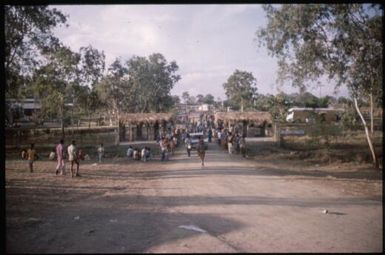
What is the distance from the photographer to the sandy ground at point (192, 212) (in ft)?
23.7

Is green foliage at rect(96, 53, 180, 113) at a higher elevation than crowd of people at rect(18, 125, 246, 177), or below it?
higher

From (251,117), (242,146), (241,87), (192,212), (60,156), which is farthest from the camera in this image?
(241,87)

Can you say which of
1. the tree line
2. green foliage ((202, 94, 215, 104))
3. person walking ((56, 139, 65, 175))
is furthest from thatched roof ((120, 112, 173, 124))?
green foliage ((202, 94, 215, 104))

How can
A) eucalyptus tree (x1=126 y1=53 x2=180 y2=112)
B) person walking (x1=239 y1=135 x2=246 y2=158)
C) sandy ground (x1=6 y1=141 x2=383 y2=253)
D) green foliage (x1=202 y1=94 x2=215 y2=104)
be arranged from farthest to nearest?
green foliage (x1=202 y1=94 x2=215 y2=104) < eucalyptus tree (x1=126 y1=53 x2=180 y2=112) < person walking (x1=239 y1=135 x2=246 y2=158) < sandy ground (x1=6 y1=141 x2=383 y2=253)

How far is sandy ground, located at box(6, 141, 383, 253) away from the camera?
723 centimetres

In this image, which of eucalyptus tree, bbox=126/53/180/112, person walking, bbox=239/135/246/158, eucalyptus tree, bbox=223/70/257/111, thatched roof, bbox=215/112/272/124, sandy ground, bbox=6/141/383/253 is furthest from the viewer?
eucalyptus tree, bbox=223/70/257/111

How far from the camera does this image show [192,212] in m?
9.54

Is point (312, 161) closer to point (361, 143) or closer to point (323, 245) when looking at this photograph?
point (361, 143)

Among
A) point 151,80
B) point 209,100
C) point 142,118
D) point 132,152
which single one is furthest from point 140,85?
point 209,100

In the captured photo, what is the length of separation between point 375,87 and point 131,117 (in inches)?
926

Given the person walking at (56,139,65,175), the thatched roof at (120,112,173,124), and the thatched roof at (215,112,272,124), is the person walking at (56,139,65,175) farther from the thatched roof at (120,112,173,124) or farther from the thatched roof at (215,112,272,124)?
the thatched roof at (215,112,272,124)

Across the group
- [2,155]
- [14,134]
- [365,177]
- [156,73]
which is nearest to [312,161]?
[365,177]

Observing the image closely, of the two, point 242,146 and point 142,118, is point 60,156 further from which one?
point 142,118

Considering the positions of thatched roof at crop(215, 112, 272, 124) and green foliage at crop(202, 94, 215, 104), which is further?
green foliage at crop(202, 94, 215, 104)
